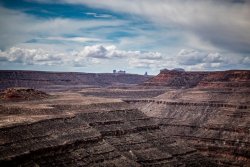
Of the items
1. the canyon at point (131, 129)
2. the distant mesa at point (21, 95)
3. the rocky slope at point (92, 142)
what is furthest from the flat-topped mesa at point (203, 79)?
the distant mesa at point (21, 95)

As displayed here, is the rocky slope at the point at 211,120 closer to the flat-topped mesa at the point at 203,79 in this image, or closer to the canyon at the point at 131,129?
the canyon at the point at 131,129

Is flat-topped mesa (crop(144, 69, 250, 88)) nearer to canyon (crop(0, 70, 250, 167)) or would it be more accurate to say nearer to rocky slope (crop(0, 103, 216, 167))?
canyon (crop(0, 70, 250, 167))

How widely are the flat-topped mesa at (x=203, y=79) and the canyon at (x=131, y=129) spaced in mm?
649

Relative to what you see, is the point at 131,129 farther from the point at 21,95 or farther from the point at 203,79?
the point at 203,79

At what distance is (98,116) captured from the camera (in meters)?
70.1

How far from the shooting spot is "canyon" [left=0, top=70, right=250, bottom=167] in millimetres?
48625

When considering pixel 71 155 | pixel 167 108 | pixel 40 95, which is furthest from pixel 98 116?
pixel 167 108

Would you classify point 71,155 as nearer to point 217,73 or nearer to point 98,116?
point 98,116

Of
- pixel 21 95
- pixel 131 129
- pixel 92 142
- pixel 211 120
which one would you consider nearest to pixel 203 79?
pixel 211 120

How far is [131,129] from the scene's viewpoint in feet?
228

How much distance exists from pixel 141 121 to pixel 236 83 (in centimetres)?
6030

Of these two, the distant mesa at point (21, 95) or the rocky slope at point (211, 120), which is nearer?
the rocky slope at point (211, 120)

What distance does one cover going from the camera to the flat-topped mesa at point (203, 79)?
128 m

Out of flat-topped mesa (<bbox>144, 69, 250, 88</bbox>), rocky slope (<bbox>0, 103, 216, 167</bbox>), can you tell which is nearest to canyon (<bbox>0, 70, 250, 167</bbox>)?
rocky slope (<bbox>0, 103, 216, 167</bbox>)
